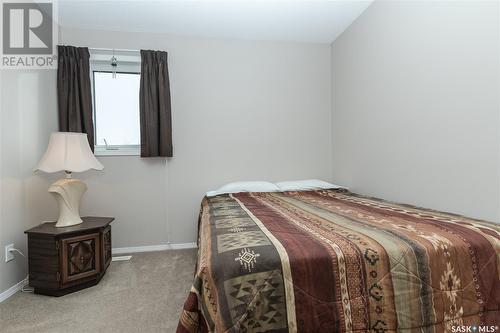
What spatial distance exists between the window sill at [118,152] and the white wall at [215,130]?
5cm

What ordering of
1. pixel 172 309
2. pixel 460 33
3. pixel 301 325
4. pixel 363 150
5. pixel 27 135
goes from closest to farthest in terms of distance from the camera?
pixel 301 325, pixel 460 33, pixel 172 309, pixel 27 135, pixel 363 150

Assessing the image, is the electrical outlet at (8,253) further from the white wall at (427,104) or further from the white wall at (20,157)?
the white wall at (427,104)

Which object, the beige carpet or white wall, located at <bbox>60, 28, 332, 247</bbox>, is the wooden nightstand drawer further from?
white wall, located at <bbox>60, 28, 332, 247</bbox>

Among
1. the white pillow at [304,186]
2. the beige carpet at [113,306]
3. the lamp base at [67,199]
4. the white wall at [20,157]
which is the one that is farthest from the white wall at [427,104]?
the white wall at [20,157]

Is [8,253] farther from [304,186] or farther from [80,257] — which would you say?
[304,186]

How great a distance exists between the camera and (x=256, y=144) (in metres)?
3.02

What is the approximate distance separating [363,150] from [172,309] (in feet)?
7.10

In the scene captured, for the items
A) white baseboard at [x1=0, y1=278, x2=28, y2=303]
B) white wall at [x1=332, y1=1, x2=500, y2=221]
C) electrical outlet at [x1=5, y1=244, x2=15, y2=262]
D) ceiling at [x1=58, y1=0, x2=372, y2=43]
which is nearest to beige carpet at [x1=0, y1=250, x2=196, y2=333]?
white baseboard at [x1=0, y1=278, x2=28, y2=303]

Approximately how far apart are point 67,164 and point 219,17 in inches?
75.8

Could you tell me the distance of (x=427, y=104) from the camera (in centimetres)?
178

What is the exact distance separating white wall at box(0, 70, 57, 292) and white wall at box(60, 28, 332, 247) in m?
0.47

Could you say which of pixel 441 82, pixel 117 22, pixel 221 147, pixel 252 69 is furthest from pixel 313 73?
pixel 117 22

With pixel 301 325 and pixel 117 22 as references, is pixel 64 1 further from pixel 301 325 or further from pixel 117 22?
pixel 301 325

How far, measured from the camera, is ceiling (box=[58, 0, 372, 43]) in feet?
7.69
